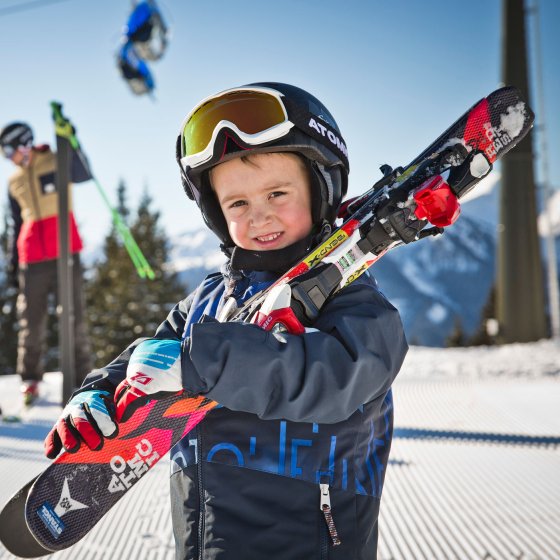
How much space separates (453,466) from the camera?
89.6 inches

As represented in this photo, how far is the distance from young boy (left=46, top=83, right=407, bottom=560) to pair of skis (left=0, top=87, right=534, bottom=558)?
5 centimetres

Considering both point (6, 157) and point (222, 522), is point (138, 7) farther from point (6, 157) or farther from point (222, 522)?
point (222, 522)

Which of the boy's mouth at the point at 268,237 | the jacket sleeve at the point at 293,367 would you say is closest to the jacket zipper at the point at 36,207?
the boy's mouth at the point at 268,237

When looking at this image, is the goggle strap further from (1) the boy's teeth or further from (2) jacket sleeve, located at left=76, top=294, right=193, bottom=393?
(2) jacket sleeve, located at left=76, top=294, right=193, bottom=393

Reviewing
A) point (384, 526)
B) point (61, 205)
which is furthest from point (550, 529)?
point (61, 205)

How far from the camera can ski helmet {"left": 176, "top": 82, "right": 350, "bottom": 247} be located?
4.59 ft

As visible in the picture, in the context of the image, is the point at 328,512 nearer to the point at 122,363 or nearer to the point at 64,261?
the point at 122,363

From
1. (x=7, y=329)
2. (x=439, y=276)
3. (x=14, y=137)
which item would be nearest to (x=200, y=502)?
(x=14, y=137)

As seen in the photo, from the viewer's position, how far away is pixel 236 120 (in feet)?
4.69

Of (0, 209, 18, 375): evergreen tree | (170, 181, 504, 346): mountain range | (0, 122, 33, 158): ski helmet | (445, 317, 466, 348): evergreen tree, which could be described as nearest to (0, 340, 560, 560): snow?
(0, 122, 33, 158): ski helmet

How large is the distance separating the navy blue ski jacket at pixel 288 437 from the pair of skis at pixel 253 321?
0.06 metres

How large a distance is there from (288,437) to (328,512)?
7.5 inches

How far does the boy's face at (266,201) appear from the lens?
139 centimetres

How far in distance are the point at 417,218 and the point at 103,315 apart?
20441 mm
